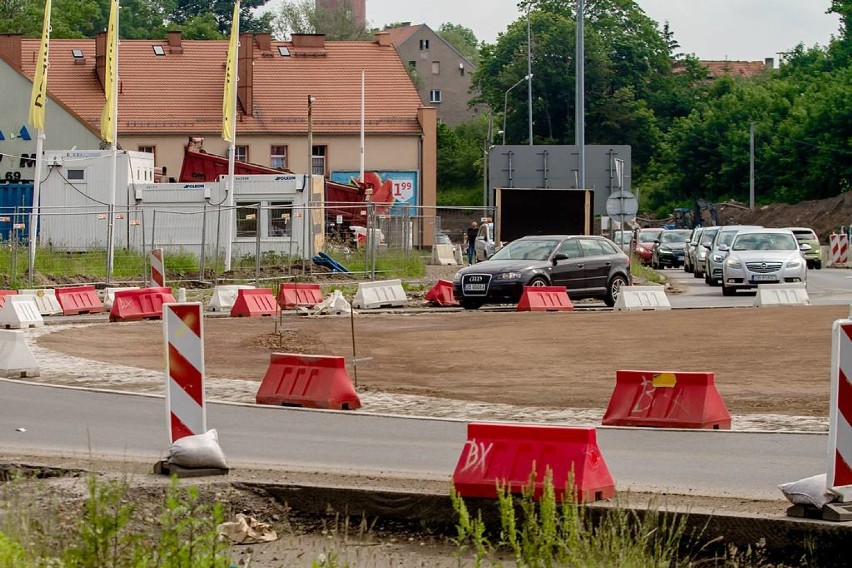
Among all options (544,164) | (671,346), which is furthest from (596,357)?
(544,164)

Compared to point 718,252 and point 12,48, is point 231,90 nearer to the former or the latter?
point 718,252

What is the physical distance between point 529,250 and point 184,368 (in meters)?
22.1

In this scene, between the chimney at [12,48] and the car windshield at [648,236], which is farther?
the chimney at [12,48]

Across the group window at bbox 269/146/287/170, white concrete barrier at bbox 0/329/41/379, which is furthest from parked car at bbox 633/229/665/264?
white concrete barrier at bbox 0/329/41/379

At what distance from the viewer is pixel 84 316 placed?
3044cm

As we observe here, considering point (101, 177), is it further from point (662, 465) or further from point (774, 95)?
point (774, 95)

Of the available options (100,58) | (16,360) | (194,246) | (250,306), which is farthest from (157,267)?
(100,58)

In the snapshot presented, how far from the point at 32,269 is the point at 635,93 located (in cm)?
8012

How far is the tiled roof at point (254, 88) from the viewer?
230 ft

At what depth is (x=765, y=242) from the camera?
38.0m

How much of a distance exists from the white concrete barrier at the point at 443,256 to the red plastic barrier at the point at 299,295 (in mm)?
18919

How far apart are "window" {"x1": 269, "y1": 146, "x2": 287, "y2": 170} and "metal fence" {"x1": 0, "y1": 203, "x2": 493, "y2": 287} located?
96.6 feet

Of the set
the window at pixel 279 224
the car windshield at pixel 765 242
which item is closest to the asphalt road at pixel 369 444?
the window at pixel 279 224

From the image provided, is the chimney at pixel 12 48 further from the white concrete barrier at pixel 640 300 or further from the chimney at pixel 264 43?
the white concrete barrier at pixel 640 300
